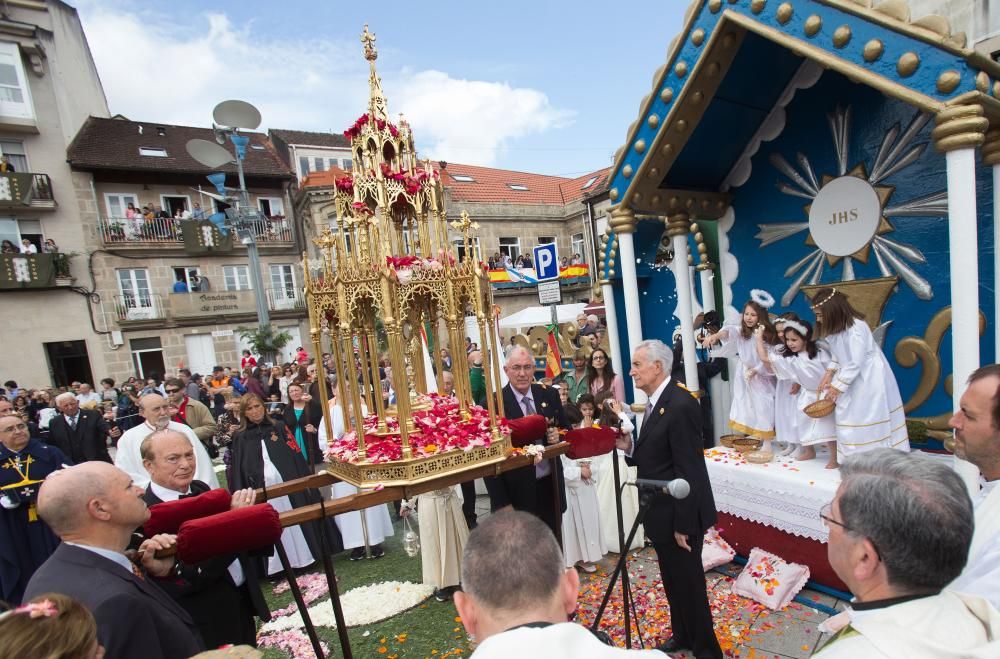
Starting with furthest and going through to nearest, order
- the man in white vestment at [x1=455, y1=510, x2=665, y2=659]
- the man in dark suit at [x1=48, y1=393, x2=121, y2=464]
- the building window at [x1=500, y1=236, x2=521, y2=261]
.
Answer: the building window at [x1=500, y1=236, x2=521, y2=261] < the man in dark suit at [x1=48, y1=393, x2=121, y2=464] < the man in white vestment at [x1=455, y1=510, x2=665, y2=659]

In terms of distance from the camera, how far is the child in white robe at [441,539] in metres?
4.52

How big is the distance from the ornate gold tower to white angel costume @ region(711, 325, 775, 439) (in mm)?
3171

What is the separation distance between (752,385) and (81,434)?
9239mm

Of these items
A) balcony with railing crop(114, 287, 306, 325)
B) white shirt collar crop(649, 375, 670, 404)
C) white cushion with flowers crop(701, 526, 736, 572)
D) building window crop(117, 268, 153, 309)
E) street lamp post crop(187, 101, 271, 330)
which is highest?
street lamp post crop(187, 101, 271, 330)

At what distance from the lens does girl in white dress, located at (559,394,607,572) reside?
4676mm

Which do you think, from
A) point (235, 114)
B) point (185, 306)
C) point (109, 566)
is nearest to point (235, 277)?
point (185, 306)

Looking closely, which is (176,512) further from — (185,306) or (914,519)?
(185,306)

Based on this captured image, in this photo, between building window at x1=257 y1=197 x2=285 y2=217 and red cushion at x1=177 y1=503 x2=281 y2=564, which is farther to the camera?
→ building window at x1=257 y1=197 x2=285 y2=217

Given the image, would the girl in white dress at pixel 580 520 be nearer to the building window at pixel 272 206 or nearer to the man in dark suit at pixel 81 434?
the man in dark suit at pixel 81 434

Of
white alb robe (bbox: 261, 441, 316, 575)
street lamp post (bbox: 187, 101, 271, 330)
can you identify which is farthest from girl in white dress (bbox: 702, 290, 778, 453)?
street lamp post (bbox: 187, 101, 271, 330)

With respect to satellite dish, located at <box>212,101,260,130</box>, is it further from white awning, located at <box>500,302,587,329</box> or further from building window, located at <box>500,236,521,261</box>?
building window, located at <box>500,236,521,261</box>

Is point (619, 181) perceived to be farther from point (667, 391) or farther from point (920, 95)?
point (667, 391)

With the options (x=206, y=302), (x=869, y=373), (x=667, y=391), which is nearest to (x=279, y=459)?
(x=667, y=391)

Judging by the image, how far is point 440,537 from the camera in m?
4.56
